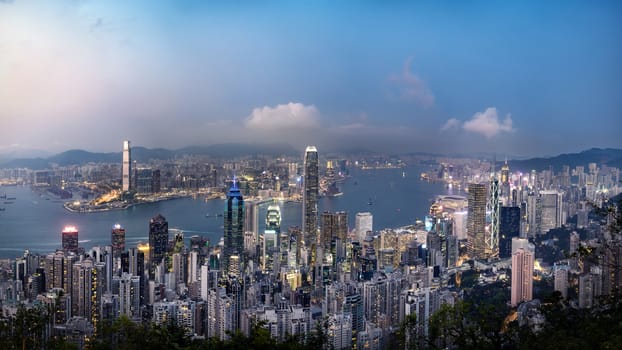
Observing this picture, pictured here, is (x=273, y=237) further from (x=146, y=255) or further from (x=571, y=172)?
(x=571, y=172)

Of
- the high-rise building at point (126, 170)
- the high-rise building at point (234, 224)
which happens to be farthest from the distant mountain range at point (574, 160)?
the high-rise building at point (126, 170)

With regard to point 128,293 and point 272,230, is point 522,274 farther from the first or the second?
point 128,293

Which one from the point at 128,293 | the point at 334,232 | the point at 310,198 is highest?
the point at 310,198

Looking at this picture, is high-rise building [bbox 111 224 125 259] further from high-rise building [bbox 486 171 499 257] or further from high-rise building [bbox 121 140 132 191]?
high-rise building [bbox 486 171 499 257]

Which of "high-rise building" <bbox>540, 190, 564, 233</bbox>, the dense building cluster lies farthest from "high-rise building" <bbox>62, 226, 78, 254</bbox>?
"high-rise building" <bbox>540, 190, 564, 233</bbox>

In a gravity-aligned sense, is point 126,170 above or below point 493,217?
above

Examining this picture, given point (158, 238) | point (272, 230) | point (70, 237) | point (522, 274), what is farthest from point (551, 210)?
point (70, 237)
